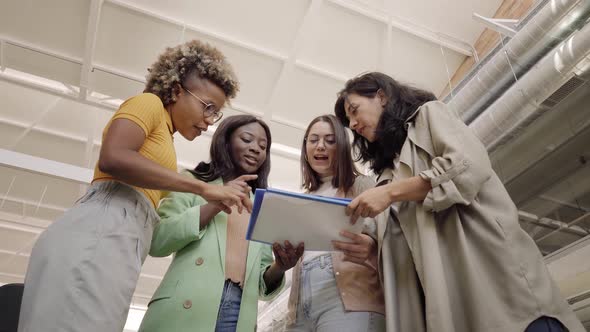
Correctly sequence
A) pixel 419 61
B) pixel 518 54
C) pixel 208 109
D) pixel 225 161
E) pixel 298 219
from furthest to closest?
pixel 419 61 → pixel 518 54 → pixel 225 161 → pixel 208 109 → pixel 298 219

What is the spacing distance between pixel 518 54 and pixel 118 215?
9.63 ft

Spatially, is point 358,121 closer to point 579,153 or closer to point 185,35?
point 579,153

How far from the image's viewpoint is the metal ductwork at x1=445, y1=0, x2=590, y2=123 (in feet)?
8.59

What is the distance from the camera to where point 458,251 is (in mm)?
1145

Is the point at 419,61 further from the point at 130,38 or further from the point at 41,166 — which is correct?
the point at 41,166

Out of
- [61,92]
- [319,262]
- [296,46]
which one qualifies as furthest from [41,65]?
[319,262]

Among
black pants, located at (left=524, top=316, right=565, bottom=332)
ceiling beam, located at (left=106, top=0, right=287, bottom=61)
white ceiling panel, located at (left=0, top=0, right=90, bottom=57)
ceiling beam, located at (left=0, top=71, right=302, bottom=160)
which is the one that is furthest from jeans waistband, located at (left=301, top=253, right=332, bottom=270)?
white ceiling panel, located at (left=0, top=0, right=90, bottom=57)

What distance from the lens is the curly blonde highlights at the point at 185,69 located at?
145 cm

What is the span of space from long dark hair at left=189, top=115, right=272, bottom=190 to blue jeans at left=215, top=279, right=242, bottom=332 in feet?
1.55

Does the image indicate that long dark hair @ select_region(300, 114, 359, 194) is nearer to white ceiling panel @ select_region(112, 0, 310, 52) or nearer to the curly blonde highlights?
the curly blonde highlights

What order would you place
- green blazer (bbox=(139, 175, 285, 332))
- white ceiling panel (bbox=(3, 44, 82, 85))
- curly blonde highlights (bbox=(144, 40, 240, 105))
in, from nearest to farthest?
green blazer (bbox=(139, 175, 285, 332)) < curly blonde highlights (bbox=(144, 40, 240, 105)) < white ceiling panel (bbox=(3, 44, 82, 85))

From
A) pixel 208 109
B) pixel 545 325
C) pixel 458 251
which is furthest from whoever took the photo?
pixel 208 109

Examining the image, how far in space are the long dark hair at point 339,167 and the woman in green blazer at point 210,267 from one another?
38 centimetres

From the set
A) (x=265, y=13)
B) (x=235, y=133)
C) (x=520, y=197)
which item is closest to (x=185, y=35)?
(x=265, y=13)
